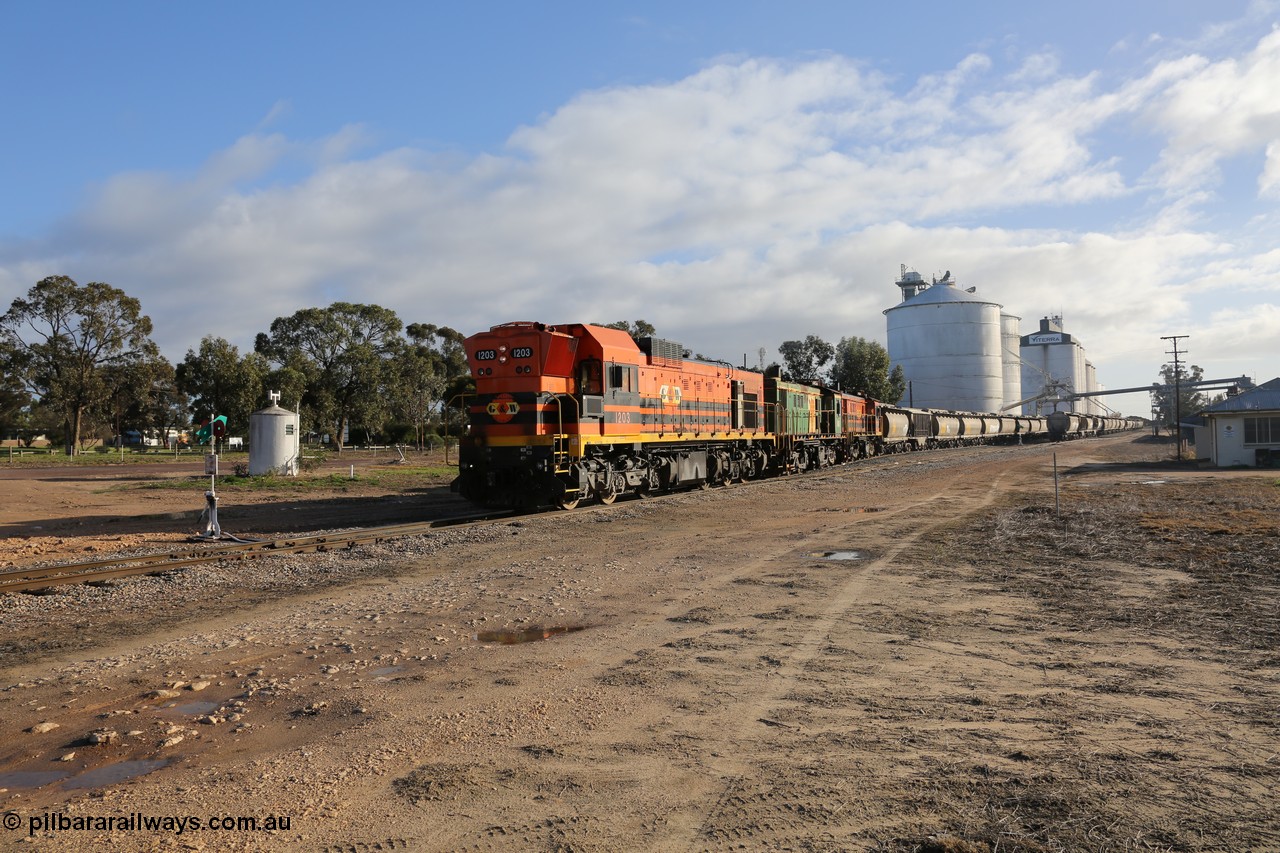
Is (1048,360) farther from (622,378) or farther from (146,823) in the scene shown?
(146,823)

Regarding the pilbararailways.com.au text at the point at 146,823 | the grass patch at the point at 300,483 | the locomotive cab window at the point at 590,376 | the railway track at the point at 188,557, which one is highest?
the locomotive cab window at the point at 590,376

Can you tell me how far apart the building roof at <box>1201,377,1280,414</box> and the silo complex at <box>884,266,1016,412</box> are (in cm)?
6197

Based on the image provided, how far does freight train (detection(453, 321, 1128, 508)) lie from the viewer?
18578 millimetres

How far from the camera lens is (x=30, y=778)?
4766 millimetres

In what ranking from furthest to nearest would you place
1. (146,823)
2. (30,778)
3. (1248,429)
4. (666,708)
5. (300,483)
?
(1248,429), (300,483), (666,708), (30,778), (146,823)

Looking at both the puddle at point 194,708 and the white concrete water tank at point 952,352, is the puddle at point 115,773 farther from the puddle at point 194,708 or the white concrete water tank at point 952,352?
the white concrete water tank at point 952,352

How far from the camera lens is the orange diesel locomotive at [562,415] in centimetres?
1848

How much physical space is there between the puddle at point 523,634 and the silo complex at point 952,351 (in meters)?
103

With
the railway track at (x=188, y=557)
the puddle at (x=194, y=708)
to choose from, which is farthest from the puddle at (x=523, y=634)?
the railway track at (x=188, y=557)

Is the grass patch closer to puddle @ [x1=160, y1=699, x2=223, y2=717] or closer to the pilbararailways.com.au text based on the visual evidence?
puddle @ [x1=160, y1=699, x2=223, y2=717]

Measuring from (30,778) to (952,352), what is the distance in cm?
11031

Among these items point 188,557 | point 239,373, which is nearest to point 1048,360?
point 239,373

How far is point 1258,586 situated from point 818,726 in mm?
7710

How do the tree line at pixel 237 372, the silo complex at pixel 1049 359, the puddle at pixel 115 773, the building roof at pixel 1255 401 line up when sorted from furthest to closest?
the silo complex at pixel 1049 359
the tree line at pixel 237 372
the building roof at pixel 1255 401
the puddle at pixel 115 773
